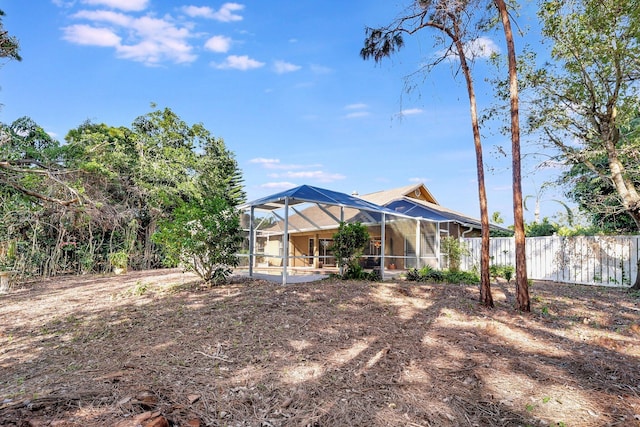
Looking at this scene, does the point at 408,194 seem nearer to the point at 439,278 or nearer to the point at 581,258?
the point at 581,258

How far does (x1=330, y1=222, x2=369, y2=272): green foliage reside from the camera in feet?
31.4

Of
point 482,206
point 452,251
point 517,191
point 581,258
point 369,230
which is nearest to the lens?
point 517,191

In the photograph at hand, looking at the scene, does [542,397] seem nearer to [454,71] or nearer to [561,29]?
[454,71]

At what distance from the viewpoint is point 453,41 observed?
273 inches

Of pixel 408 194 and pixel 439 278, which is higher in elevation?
pixel 408 194

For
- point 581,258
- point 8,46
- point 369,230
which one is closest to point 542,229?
point 581,258

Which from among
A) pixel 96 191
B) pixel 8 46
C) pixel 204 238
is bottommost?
pixel 204 238

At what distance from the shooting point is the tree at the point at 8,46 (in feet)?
22.8

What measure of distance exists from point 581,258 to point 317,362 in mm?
11733

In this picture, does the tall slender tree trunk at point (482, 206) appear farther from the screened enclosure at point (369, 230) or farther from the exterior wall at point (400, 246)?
the exterior wall at point (400, 246)

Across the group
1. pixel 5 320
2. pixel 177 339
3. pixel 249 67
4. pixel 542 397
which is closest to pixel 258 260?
pixel 249 67

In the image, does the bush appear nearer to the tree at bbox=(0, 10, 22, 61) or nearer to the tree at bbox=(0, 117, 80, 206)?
the tree at bbox=(0, 117, 80, 206)

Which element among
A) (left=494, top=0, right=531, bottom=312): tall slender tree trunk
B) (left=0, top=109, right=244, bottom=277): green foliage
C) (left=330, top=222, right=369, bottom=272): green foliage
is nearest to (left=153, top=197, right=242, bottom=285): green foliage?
(left=0, top=109, right=244, bottom=277): green foliage

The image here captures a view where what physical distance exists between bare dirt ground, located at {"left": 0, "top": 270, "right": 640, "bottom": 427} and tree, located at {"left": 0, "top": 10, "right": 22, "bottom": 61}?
204 inches
